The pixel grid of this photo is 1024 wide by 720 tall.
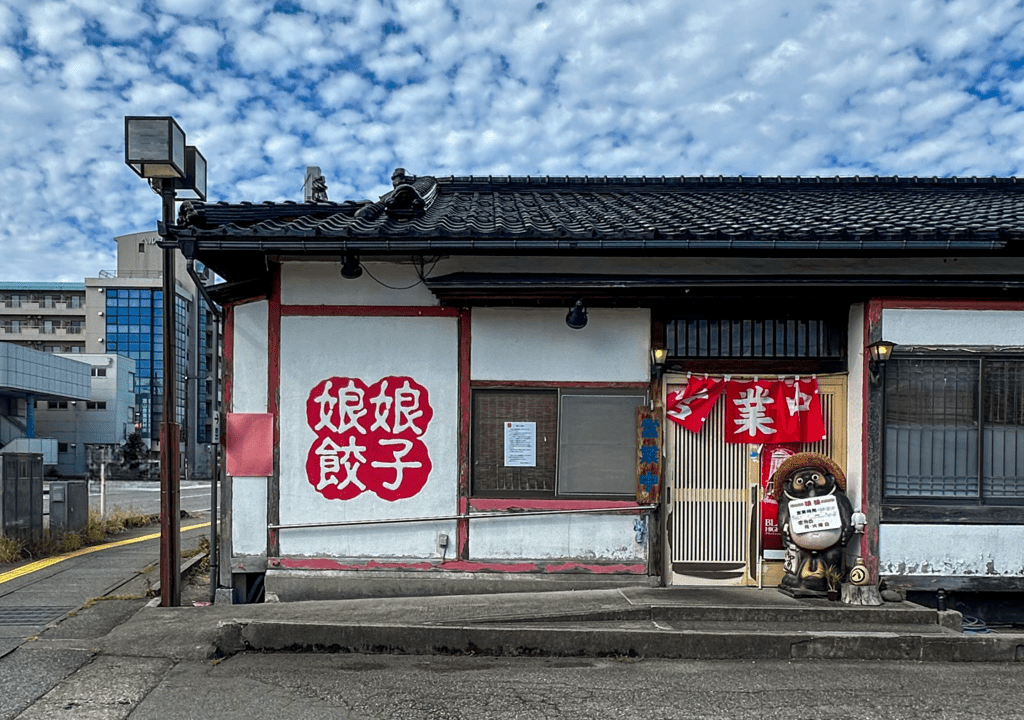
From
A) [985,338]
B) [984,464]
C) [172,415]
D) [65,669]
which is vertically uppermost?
[985,338]

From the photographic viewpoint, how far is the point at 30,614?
291 inches

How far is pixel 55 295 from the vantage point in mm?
66500

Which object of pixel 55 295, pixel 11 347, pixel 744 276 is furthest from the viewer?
pixel 55 295

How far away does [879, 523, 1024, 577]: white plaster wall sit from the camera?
23.6 ft

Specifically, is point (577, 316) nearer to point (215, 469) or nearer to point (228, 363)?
point (228, 363)

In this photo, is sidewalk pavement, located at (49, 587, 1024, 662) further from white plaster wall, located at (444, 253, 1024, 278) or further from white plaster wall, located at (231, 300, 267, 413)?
white plaster wall, located at (444, 253, 1024, 278)

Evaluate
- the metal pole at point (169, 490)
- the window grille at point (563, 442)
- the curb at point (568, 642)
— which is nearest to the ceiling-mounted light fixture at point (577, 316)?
the window grille at point (563, 442)

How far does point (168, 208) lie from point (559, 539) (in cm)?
546

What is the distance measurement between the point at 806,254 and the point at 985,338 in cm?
209

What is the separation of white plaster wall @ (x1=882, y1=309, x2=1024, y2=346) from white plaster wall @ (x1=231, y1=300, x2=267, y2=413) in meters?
6.72

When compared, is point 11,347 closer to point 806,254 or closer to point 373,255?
point 373,255

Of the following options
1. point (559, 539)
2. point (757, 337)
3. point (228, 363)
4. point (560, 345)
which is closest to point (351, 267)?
point (228, 363)

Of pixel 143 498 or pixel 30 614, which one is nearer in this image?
pixel 30 614

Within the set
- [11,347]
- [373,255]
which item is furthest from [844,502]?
[11,347]
